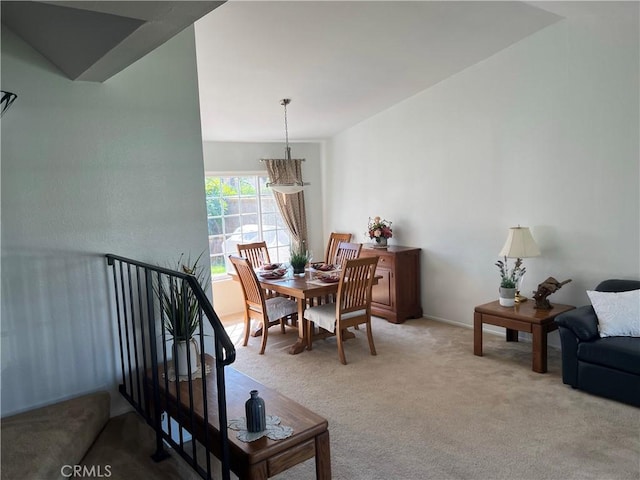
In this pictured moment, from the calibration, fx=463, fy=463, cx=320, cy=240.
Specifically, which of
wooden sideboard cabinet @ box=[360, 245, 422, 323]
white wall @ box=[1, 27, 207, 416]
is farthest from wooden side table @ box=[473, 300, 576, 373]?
white wall @ box=[1, 27, 207, 416]

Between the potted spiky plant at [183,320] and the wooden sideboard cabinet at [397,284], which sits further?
the wooden sideboard cabinet at [397,284]

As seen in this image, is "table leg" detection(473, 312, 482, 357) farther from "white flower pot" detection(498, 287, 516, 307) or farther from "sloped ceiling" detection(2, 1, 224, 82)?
"sloped ceiling" detection(2, 1, 224, 82)

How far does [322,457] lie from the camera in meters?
2.06

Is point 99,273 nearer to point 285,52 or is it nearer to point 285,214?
A: point 285,52

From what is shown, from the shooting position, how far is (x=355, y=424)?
3.12 meters

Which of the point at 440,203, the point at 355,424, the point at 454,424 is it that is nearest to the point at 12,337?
the point at 355,424

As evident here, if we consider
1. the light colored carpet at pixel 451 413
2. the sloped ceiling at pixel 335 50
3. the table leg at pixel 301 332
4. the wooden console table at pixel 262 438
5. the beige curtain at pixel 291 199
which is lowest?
the light colored carpet at pixel 451 413

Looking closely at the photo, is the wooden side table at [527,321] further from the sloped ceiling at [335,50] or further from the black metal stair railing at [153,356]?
the black metal stair railing at [153,356]

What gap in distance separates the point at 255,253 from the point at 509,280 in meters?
2.96

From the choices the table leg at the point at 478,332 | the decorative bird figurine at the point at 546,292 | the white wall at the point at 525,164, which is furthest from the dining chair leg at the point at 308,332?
the decorative bird figurine at the point at 546,292

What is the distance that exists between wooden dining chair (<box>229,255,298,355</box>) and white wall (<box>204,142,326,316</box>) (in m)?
1.33

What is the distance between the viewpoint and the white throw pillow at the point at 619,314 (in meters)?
3.33

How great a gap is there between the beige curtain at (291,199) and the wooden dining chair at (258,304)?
1814 millimetres

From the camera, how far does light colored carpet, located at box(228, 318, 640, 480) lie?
2.62 meters
